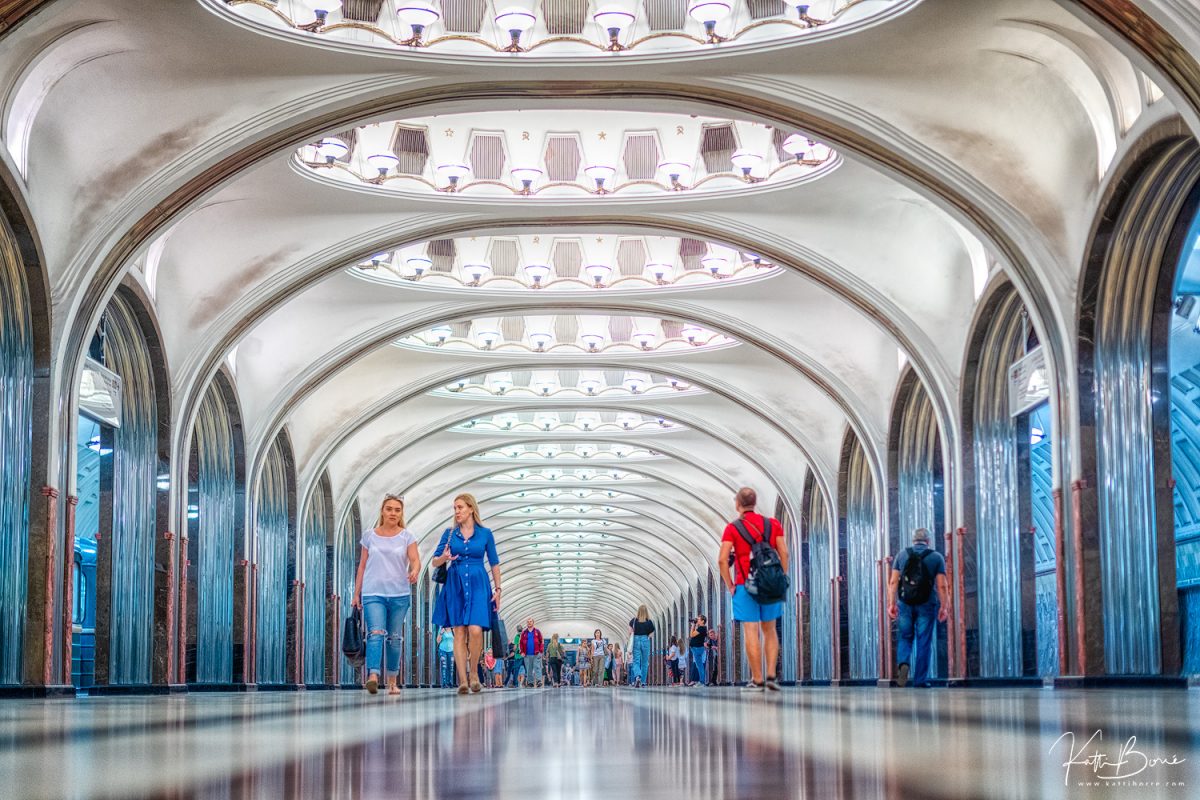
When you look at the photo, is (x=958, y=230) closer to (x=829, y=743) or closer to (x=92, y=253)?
(x=92, y=253)

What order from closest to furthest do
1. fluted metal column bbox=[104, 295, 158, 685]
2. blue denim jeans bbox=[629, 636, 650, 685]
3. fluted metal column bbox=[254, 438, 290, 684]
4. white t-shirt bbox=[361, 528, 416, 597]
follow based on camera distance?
white t-shirt bbox=[361, 528, 416, 597] < fluted metal column bbox=[104, 295, 158, 685] < fluted metal column bbox=[254, 438, 290, 684] < blue denim jeans bbox=[629, 636, 650, 685]

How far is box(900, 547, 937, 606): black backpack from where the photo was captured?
1422 centimetres

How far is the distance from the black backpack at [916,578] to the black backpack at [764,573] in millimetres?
2573

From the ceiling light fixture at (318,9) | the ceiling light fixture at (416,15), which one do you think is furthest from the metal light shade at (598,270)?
the ceiling light fixture at (318,9)

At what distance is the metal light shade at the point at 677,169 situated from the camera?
1917cm

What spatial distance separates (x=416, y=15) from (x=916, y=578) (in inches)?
292

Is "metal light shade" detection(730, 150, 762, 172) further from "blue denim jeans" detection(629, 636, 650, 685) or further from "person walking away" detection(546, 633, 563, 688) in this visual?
"person walking away" detection(546, 633, 563, 688)

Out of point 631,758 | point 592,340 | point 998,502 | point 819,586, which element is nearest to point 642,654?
point 819,586

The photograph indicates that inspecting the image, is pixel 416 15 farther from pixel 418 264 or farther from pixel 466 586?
pixel 418 264

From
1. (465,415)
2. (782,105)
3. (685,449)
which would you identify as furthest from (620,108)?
(685,449)

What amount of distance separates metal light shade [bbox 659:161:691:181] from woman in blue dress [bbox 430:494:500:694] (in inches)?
320

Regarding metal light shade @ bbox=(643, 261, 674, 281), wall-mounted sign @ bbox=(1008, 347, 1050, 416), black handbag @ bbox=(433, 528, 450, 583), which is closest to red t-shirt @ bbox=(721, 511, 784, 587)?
black handbag @ bbox=(433, 528, 450, 583)

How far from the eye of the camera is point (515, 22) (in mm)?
14258

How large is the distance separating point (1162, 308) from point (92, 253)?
1123 cm
